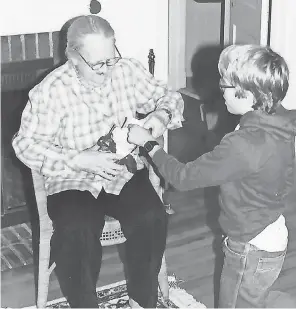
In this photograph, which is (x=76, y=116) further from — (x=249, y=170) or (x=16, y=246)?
(x=16, y=246)

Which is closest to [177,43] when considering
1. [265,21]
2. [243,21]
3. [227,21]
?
[227,21]

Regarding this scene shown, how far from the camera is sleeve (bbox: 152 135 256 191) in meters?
1.87

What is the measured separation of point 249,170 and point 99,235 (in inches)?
27.1

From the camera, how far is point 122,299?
265 cm

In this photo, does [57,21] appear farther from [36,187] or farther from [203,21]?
[203,21]

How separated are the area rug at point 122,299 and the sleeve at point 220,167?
81cm

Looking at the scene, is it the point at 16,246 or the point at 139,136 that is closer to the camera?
the point at 139,136

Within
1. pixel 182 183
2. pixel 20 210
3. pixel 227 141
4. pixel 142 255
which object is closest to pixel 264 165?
pixel 227 141

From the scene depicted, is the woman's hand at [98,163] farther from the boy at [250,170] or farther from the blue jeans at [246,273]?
the blue jeans at [246,273]

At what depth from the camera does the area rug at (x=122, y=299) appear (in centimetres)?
262

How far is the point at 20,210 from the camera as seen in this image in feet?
11.0

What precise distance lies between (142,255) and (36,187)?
46cm

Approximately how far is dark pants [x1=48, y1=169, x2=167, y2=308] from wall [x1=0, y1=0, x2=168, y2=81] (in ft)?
3.10

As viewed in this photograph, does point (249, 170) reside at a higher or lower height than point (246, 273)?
higher
